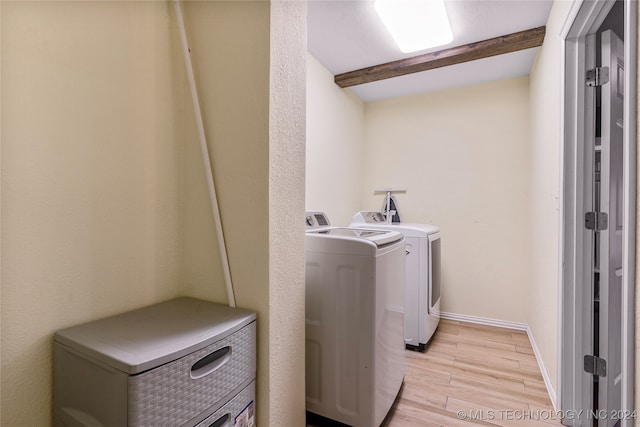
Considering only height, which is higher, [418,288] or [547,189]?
[547,189]

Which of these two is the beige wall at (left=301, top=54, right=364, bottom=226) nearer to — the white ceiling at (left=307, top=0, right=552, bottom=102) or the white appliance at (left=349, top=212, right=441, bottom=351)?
the white ceiling at (left=307, top=0, right=552, bottom=102)

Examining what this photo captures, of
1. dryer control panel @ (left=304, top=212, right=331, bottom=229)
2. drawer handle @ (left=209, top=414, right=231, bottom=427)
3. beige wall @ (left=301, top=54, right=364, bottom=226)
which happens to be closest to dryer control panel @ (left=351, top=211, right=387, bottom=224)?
beige wall @ (left=301, top=54, right=364, bottom=226)

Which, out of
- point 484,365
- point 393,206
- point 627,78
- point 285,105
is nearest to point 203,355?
point 285,105

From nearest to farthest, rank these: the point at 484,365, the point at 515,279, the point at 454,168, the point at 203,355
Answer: the point at 203,355
the point at 484,365
the point at 515,279
the point at 454,168

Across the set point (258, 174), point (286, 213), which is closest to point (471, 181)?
point (286, 213)

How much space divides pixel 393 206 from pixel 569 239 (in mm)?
1797

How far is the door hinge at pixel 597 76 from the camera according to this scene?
1.44m

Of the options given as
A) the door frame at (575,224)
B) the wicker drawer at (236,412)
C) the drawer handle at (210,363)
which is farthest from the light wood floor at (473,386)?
the drawer handle at (210,363)

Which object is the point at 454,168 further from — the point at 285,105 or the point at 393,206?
the point at 285,105

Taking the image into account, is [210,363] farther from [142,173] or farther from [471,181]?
[471,181]

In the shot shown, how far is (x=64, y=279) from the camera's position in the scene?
95 centimetres

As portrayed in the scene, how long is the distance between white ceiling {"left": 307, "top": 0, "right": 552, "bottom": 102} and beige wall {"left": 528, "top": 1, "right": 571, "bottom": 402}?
0.58 ft

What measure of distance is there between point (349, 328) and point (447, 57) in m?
2.25

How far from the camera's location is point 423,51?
8.04ft
